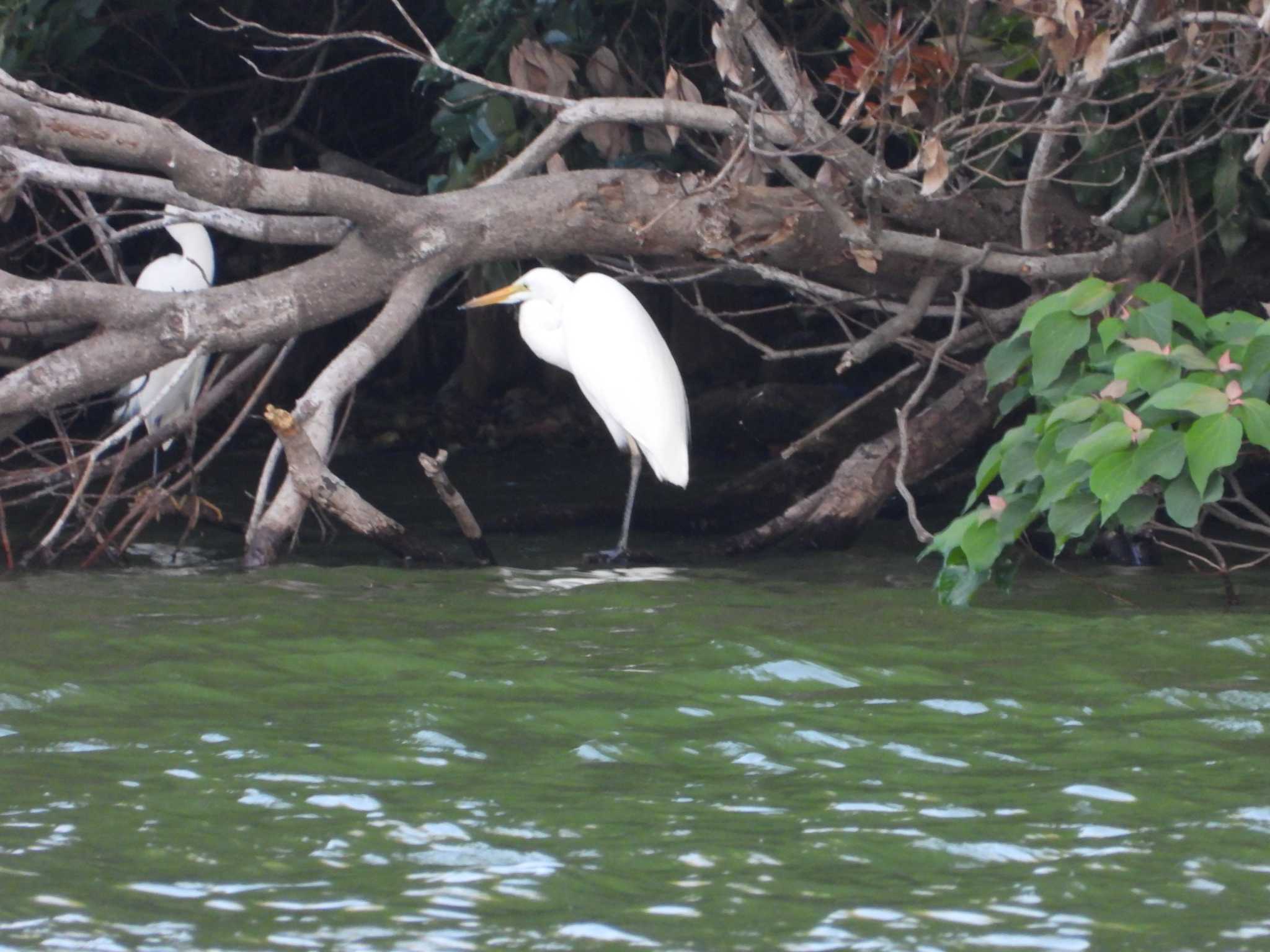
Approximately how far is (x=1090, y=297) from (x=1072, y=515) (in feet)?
2.36

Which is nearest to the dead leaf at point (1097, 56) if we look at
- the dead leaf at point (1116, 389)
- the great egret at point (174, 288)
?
the dead leaf at point (1116, 389)

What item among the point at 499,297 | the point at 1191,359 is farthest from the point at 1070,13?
the point at 499,297

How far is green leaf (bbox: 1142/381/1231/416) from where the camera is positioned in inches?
178

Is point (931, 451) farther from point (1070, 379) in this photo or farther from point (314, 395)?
point (314, 395)

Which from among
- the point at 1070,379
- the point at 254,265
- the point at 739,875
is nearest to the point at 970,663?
the point at 1070,379

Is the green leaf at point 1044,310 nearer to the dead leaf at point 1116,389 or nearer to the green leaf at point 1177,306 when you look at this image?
the green leaf at point 1177,306

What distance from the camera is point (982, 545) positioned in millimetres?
4965

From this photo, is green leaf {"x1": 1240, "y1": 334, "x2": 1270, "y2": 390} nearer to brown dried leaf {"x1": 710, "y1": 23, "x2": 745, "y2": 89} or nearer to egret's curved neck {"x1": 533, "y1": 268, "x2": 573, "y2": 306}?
brown dried leaf {"x1": 710, "y1": 23, "x2": 745, "y2": 89}

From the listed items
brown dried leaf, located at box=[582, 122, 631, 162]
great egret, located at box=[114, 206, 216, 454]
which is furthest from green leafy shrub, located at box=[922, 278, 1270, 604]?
great egret, located at box=[114, 206, 216, 454]

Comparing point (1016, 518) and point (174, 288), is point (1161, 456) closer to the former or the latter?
point (1016, 518)

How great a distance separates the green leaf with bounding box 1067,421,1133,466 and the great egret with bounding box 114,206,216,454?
4.05 meters

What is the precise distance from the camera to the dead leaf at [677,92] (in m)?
5.23

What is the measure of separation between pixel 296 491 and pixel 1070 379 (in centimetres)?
265

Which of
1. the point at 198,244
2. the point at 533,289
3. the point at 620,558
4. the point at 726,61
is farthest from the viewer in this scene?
the point at 198,244
